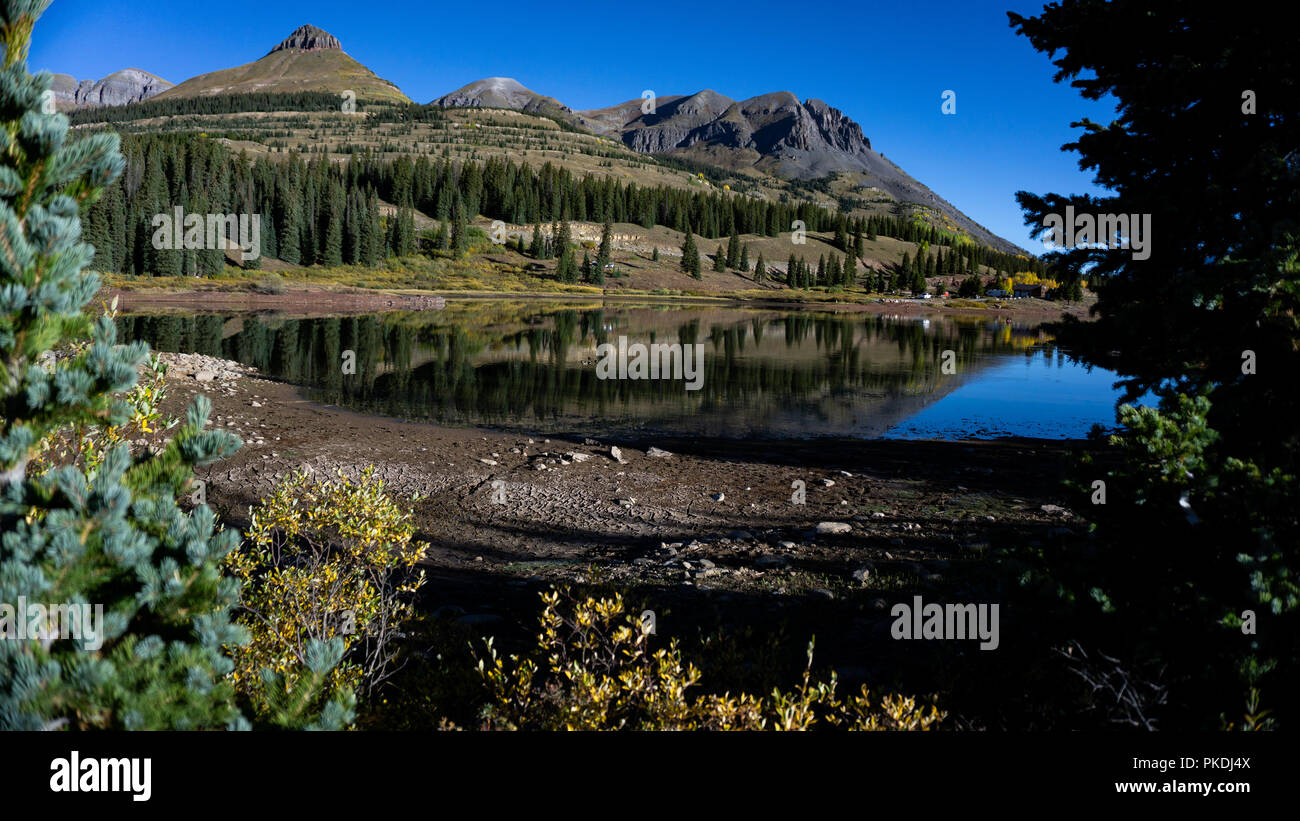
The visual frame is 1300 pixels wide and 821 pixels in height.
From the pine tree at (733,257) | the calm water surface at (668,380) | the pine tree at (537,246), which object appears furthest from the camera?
the pine tree at (733,257)

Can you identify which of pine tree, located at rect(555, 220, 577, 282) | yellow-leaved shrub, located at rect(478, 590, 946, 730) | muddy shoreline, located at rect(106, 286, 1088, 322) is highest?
pine tree, located at rect(555, 220, 577, 282)

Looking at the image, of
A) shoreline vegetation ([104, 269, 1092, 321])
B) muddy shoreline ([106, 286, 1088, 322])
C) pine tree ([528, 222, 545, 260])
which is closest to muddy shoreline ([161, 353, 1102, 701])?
muddy shoreline ([106, 286, 1088, 322])

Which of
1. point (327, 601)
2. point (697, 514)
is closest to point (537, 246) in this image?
point (697, 514)

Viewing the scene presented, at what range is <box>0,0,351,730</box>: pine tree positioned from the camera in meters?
2.69

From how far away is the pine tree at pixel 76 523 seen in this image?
8.82 feet

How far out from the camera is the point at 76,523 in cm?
278

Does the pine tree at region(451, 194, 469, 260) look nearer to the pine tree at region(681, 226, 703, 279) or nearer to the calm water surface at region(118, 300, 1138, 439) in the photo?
the pine tree at region(681, 226, 703, 279)

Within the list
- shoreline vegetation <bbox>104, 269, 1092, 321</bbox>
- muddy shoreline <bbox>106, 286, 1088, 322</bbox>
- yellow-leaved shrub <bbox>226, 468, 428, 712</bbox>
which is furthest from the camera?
shoreline vegetation <bbox>104, 269, 1092, 321</bbox>

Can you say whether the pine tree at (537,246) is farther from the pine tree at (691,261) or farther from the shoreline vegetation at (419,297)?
the pine tree at (691,261)

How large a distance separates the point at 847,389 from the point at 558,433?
16674 mm


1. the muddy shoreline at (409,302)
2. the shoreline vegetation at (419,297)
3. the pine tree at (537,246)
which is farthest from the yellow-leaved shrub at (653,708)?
the pine tree at (537,246)

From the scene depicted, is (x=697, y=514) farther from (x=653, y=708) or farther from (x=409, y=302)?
(x=409, y=302)
